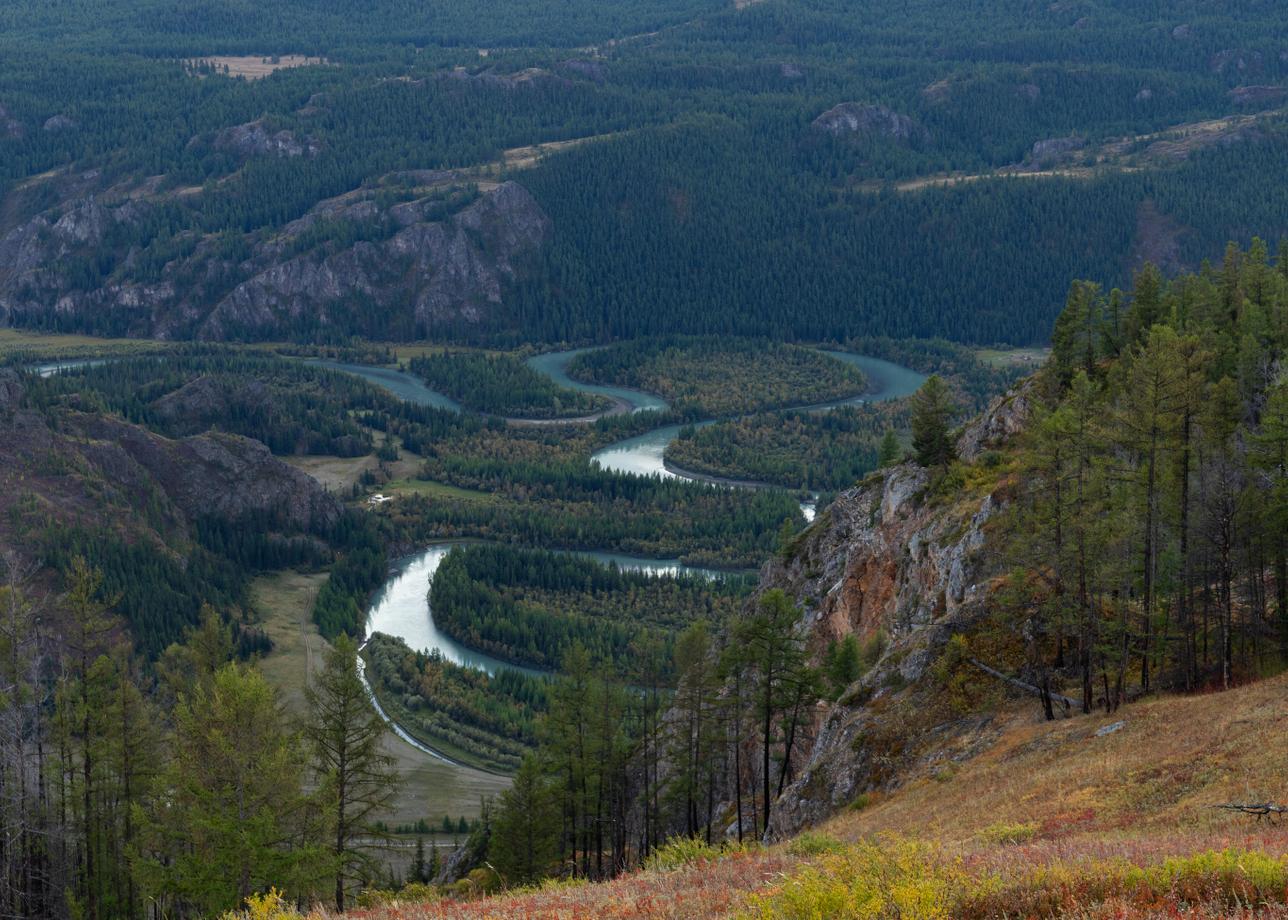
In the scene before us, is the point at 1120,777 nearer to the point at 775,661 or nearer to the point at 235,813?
the point at 775,661

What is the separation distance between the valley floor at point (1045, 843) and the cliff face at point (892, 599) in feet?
11.1

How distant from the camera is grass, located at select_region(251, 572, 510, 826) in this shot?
107 metres

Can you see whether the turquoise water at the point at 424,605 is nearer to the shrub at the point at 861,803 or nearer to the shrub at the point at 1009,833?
the shrub at the point at 861,803

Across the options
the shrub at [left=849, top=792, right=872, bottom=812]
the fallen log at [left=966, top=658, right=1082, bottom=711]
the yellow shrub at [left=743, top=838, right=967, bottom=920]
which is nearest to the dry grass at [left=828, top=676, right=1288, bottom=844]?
the shrub at [left=849, top=792, right=872, bottom=812]

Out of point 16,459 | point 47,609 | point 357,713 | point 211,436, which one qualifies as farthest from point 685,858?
point 211,436

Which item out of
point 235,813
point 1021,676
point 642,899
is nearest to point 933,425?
point 1021,676

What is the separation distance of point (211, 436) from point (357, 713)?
122 meters

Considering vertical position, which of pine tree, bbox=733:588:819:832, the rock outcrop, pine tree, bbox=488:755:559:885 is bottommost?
the rock outcrop

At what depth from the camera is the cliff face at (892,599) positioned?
63.7m

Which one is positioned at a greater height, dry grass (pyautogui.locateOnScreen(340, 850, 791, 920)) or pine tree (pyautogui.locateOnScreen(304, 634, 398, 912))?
dry grass (pyautogui.locateOnScreen(340, 850, 791, 920))

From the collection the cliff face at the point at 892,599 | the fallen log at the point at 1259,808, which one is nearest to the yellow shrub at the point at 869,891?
the fallen log at the point at 1259,808

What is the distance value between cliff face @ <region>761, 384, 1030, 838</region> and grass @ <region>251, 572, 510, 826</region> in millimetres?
27624

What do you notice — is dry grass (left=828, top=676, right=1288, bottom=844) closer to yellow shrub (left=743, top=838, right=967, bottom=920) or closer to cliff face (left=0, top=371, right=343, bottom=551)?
yellow shrub (left=743, top=838, right=967, bottom=920)

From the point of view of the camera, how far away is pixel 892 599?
87.4 metres
